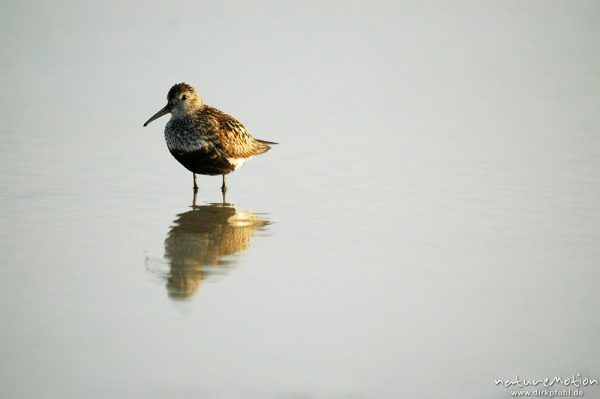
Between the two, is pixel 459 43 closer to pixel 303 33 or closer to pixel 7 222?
pixel 303 33

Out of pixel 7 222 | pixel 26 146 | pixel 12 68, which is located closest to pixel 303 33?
pixel 12 68

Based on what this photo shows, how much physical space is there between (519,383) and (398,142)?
9859 millimetres

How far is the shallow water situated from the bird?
1.34 feet

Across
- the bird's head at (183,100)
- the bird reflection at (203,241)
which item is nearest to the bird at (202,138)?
the bird's head at (183,100)

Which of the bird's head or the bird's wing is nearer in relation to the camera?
the bird's wing

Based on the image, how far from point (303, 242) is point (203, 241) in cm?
104

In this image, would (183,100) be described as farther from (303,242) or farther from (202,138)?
(303,242)

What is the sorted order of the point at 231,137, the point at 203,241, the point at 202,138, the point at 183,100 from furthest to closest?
the point at 183,100, the point at 231,137, the point at 202,138, the point at 203,241

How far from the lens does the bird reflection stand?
7.76m

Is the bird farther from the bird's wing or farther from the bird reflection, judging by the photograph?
the bird reflection

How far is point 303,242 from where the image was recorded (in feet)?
30.6

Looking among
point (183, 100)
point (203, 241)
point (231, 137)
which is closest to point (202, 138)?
point (231, 137)

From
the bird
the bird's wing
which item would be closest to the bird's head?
the bird

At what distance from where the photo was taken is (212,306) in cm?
709
